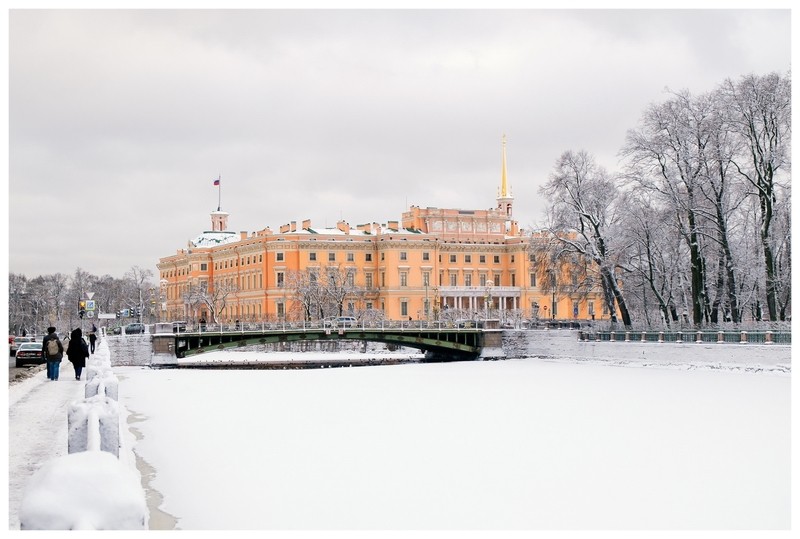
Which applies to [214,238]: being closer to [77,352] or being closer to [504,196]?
[504,196]

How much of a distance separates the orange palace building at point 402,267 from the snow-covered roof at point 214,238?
21.3ft

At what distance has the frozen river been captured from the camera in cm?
1132

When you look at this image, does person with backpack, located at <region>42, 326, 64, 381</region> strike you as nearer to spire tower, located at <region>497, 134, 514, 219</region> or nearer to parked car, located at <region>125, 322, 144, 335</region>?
parked car, located at <region>125, 322, 144, 335</region>

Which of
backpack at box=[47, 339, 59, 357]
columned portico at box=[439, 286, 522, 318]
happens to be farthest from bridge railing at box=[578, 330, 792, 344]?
columned portico at box=[439, 286, 522, 318]

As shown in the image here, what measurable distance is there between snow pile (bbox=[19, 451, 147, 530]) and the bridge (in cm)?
5094

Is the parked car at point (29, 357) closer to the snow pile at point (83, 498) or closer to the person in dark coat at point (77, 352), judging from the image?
the person in dark coat at point (77, 352)

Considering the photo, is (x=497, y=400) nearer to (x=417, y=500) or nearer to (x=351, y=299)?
(x=417, y=500)

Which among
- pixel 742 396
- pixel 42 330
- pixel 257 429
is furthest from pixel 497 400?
pixel 42 330

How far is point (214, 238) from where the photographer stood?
392 ft

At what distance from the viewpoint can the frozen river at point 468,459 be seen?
446 inches

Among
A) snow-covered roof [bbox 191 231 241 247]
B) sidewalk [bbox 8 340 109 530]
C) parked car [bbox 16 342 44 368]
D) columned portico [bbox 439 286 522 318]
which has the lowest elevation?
sidewalk [bbox 8 340 109 530]

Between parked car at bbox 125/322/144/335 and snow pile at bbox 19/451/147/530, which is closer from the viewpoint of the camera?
snow pile at bbox 19/451/147/530

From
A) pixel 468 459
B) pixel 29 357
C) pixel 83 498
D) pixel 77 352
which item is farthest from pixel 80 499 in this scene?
pixel 29 357

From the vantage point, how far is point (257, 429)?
19.5 metres
